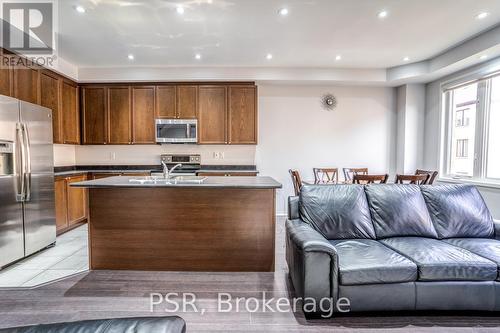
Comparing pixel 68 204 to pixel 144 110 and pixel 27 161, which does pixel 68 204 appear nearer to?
pixel 27 161

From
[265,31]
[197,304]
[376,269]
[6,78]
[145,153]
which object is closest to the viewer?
[376,269]

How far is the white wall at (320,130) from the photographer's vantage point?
538 cm

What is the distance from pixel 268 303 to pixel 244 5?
290 centimetres

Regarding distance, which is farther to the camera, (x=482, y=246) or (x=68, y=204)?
(x=68, y=204)

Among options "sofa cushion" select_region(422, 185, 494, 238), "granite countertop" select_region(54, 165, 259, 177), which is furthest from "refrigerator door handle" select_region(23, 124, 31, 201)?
"sofa cushion" select_region(422, 185, 494, 238)

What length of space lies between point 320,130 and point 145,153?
352 cm

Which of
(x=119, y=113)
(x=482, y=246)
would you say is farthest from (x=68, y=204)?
(x=482, y=246)

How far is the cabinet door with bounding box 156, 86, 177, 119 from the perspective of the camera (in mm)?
4953

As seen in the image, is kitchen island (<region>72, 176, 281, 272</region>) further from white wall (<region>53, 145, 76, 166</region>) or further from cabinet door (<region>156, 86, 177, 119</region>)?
white wall (<region>53, 145, 76, 166</region>)

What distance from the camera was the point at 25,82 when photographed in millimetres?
3586

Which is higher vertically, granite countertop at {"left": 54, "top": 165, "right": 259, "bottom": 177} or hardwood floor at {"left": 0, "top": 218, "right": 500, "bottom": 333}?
granite countertop at {"left": 54, "top": 165, "right": 259, "bottom": 177}

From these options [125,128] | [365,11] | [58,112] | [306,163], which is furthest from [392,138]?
[58,112]

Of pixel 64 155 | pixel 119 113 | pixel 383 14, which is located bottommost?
pixel 64 155

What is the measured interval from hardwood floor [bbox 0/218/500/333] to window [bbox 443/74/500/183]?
9.38ft
